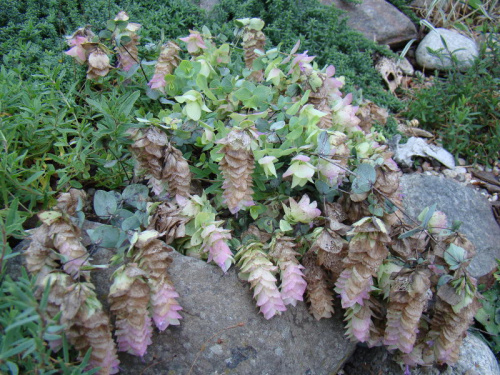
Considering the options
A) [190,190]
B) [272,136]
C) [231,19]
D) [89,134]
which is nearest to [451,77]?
[231,19]

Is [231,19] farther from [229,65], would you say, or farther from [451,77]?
[451,77]

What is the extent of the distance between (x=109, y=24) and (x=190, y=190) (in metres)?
0.85

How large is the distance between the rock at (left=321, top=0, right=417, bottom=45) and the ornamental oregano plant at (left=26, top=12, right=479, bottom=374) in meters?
1.87

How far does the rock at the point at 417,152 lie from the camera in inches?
112

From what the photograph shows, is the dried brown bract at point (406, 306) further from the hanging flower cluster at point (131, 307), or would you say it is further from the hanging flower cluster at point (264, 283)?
the hanging flower cluster at point (131, 307)

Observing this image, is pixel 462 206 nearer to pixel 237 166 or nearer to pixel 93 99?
pixel 237 166

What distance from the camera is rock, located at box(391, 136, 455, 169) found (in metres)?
2.84

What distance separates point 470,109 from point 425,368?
6.04ft

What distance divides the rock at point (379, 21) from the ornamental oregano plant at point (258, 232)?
1.87 metres

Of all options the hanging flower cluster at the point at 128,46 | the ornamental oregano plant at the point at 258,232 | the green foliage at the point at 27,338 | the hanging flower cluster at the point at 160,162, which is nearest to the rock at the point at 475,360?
the ornamental oregano plant at the point at 258,232

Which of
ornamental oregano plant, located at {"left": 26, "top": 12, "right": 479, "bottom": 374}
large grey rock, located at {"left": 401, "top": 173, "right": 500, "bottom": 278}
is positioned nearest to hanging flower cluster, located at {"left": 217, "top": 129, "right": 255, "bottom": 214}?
ornamental oregano plant, located at {"left": 26, "top": 12, "right": 479, "bottom": 374}

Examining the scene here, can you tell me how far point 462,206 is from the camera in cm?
251

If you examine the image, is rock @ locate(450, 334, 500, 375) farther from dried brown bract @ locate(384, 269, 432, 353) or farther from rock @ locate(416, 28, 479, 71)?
rock @ locate(416, 28, 479, 71)

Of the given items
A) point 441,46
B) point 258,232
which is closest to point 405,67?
point 441,46
